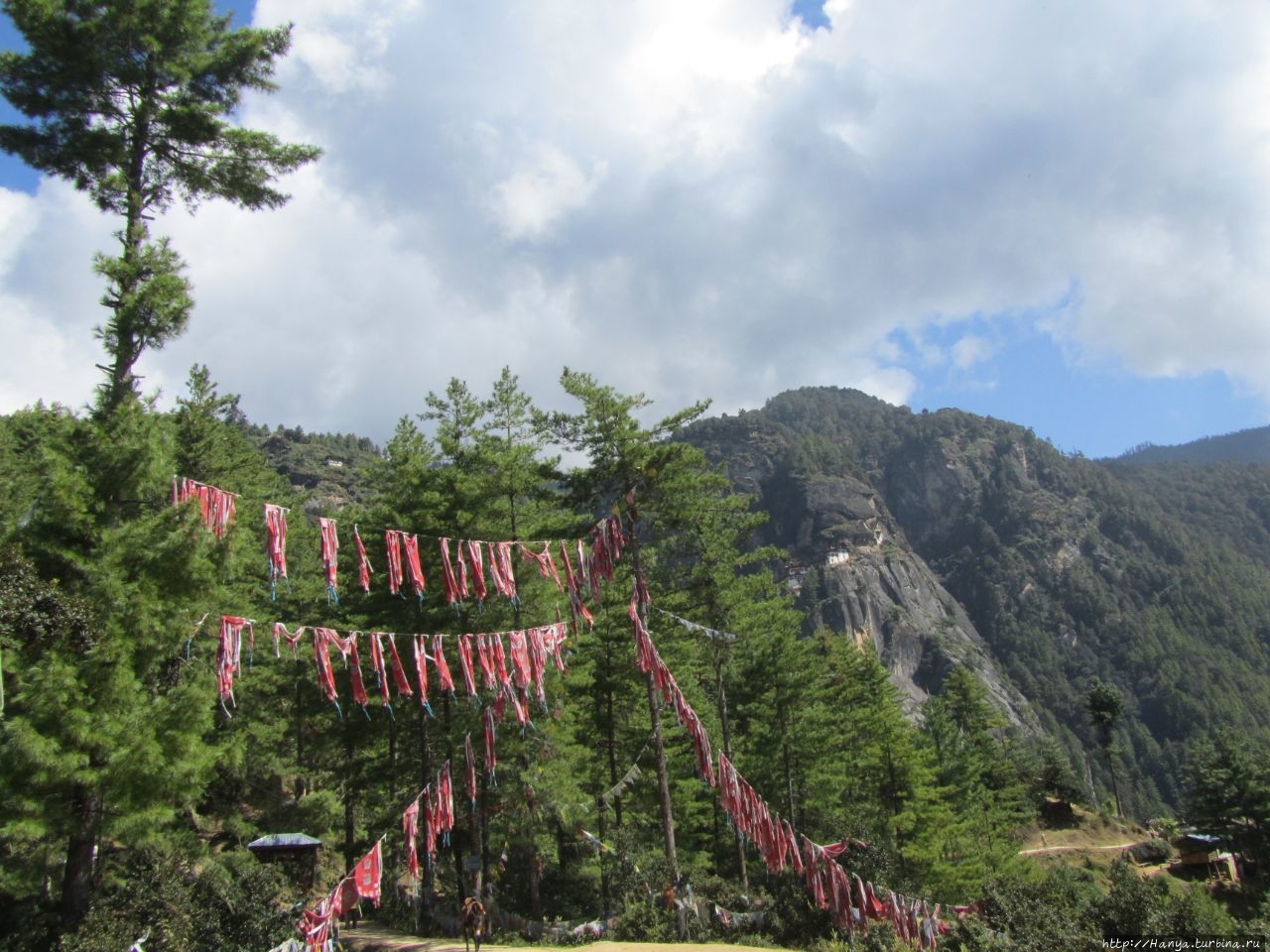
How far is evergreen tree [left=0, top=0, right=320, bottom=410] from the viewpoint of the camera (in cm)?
1398

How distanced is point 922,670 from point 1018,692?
33961mm

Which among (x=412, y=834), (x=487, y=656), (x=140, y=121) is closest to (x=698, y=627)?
(x=487, y=656)

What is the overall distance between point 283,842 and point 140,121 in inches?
657

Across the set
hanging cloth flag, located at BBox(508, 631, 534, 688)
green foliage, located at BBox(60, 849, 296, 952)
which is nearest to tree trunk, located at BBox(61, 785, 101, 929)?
green foliage, located at BBox(60, 849, 296, 952)

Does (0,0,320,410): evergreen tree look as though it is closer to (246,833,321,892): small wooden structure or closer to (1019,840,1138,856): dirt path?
(246,833,321,892): small wooden structure

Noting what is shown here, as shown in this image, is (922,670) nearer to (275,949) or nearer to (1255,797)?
(1255,797)

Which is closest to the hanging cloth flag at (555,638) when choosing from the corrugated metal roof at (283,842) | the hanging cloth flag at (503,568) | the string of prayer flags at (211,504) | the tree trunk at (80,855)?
the hanging cloth flag at (503,568)

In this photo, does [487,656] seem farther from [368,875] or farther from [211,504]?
[211,504]

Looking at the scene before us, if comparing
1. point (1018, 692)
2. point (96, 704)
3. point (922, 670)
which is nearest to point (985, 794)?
point (96, 704)

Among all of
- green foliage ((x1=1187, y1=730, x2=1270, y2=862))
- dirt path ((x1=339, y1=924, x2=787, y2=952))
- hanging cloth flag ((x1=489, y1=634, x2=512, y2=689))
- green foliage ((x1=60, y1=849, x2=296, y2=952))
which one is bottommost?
green foliage ((x1=1187, y1=730, x2=1270, y2=862))

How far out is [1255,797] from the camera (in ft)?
152

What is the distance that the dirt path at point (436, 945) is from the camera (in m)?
16.2

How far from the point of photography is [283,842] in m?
20.4

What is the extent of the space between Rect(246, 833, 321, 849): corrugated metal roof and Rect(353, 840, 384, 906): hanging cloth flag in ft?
22.6
